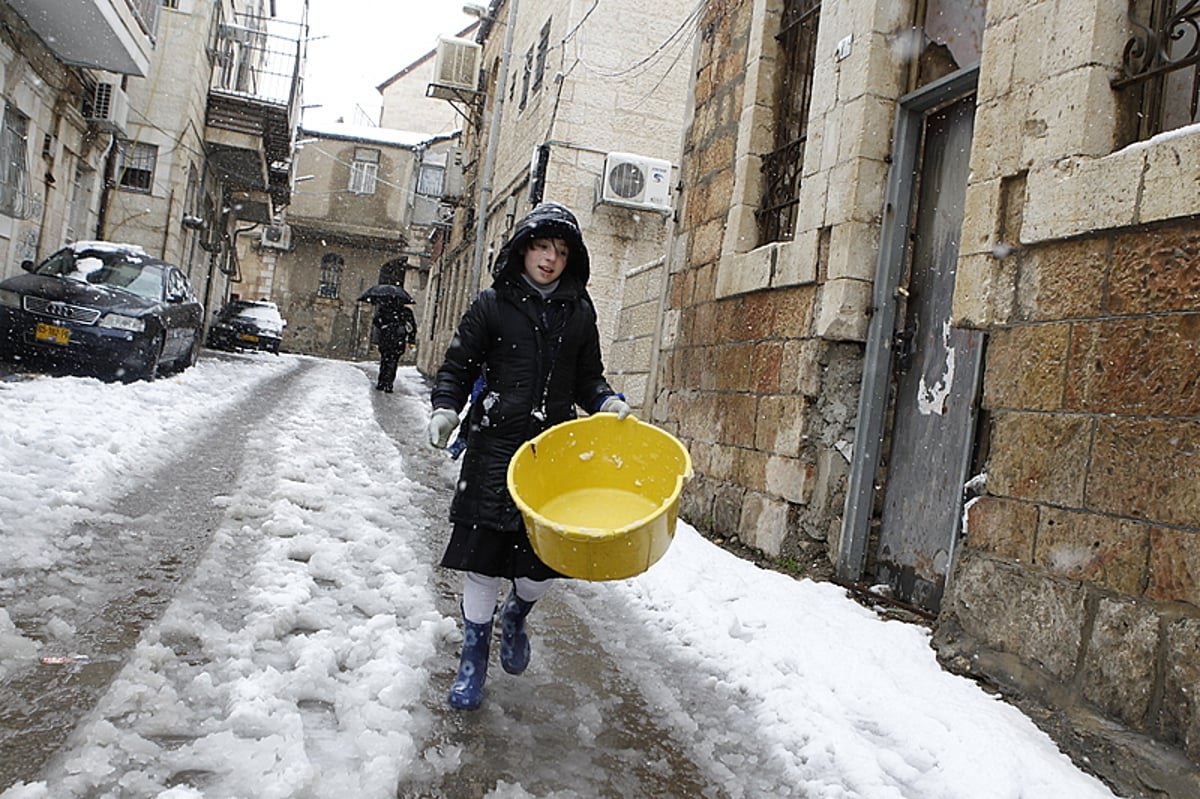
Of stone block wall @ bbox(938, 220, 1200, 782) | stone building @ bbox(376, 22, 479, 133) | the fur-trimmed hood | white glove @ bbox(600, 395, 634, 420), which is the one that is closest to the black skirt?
white glove @ bbox(600, 395, 634, 420)

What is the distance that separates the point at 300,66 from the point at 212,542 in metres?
17.3

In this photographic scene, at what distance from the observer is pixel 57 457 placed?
5.72 meters

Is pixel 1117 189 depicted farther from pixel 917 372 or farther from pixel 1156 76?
pixel 917 372

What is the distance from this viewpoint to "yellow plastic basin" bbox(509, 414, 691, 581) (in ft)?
9.43

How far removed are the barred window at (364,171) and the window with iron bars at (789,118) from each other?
3562cm

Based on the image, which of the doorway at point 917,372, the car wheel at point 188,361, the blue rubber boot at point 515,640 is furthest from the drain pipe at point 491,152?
the blue rubber boot at point 515,640

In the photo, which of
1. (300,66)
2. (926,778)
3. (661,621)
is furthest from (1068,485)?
(300,66)

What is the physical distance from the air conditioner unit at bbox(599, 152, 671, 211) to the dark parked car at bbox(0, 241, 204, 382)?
6.51 metres

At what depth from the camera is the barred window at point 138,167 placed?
17.4 m

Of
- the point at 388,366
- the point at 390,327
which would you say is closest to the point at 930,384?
the point at 390,327

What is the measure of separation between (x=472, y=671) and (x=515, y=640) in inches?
10.1

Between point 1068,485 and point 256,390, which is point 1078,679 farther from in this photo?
point 256,390

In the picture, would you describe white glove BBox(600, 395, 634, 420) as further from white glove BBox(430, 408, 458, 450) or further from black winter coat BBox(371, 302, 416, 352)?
black winter coat BBox(371, 302, 416, 352)

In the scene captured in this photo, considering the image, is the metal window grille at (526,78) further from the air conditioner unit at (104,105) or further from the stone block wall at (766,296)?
the stone block wall at (766,296)
